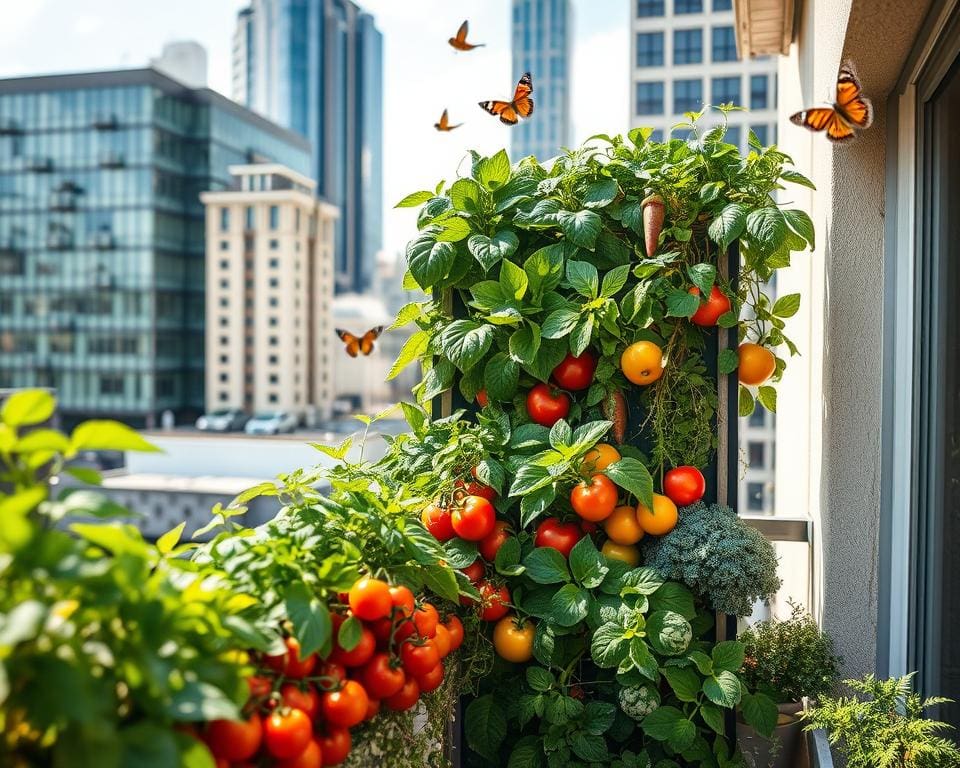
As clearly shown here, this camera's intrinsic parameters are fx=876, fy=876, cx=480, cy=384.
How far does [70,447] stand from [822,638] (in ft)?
5.35

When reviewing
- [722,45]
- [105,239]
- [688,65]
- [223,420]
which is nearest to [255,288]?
[223,420]

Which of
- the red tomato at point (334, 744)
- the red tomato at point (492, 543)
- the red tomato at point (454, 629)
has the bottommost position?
the red tomato at point (334, 744)

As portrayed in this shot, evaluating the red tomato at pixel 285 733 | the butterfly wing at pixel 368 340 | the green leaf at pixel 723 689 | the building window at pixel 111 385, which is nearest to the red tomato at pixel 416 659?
the red tomato at pixel 285 733

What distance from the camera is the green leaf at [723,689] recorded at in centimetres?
158

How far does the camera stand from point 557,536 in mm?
1732

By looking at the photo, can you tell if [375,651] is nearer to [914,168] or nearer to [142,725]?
[142,725]

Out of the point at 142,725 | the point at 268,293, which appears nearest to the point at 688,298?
the point at 142,725

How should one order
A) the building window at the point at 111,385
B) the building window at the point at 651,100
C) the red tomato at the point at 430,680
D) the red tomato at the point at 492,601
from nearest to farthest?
the red tomato at the point at 430,680 → the red tomato at the point at 492,601 → the building window at the point at 651,100 → the building window at the point at 111,385

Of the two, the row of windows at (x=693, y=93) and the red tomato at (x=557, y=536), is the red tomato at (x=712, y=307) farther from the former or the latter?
the row of windows at (x=693, y=93)

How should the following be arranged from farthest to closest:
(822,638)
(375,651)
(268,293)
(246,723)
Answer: (268,293)
(822,638)
(375,651)
(246,723)

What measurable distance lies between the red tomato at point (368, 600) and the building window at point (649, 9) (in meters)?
32.2

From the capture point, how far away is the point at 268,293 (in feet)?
128

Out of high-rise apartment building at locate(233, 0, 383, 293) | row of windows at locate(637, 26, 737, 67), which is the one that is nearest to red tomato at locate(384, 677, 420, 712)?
row of windows at locate(637, 26, 737, 67)

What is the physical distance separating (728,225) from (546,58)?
86.3 meters
